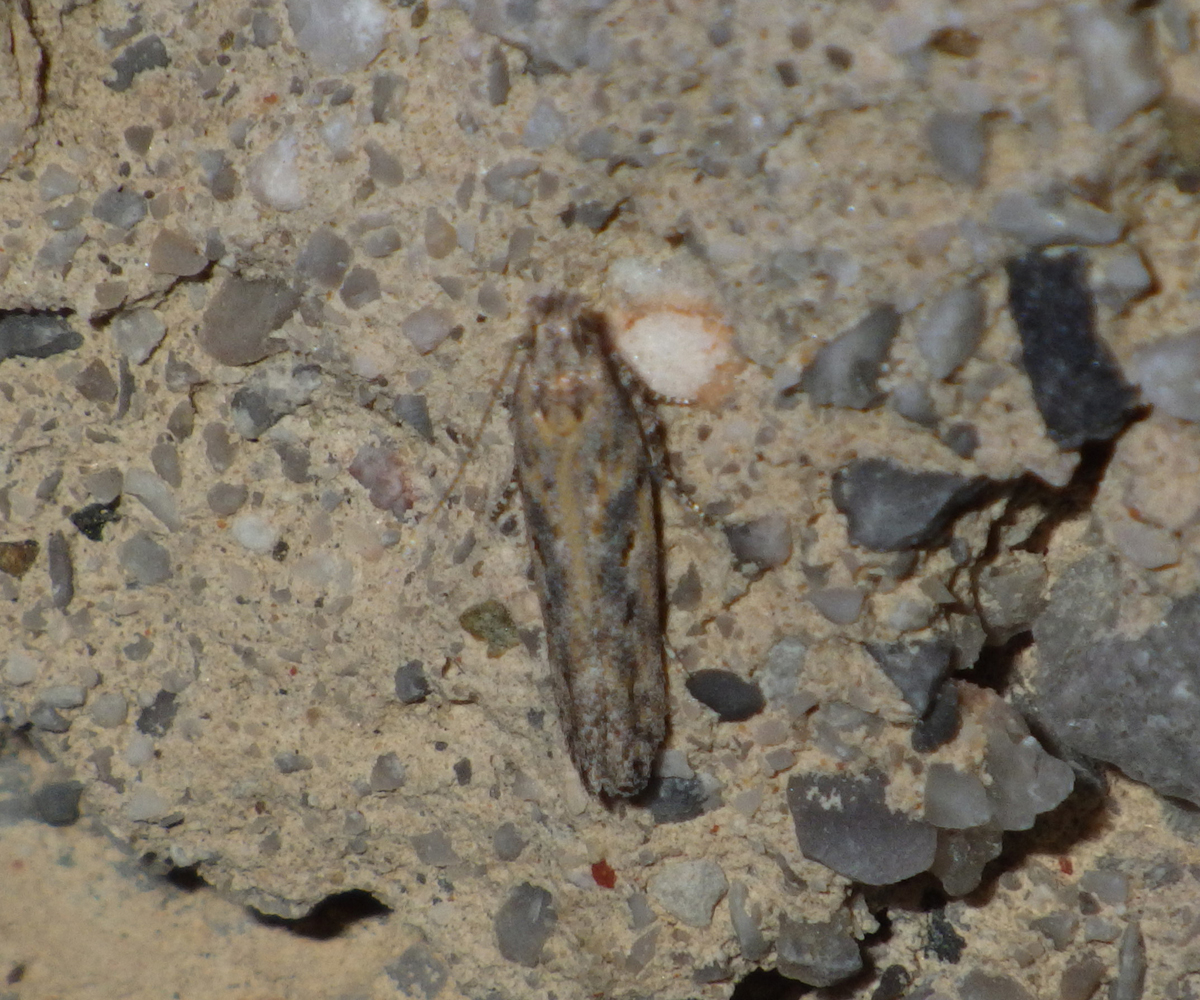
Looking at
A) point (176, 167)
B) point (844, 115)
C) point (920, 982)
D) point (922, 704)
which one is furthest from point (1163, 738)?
point (176, 167)

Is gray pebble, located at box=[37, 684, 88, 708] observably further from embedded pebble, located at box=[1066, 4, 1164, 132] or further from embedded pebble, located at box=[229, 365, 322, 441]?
embedded pebble, located at box=[1066, 4, 1164, 132]

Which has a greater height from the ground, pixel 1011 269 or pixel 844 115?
pixel 844 115

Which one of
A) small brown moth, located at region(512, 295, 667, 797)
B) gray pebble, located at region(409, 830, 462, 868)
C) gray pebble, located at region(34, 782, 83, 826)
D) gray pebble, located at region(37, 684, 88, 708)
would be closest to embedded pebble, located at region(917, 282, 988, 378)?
small brown moth, located at region(512, 295, 667, 797)

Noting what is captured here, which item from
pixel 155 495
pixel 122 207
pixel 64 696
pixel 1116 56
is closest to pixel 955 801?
pixel 1116 56

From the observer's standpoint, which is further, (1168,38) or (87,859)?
(87,859)

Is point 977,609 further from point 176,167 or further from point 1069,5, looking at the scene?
point 176,167

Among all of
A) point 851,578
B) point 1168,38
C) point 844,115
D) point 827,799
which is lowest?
point 827,799
